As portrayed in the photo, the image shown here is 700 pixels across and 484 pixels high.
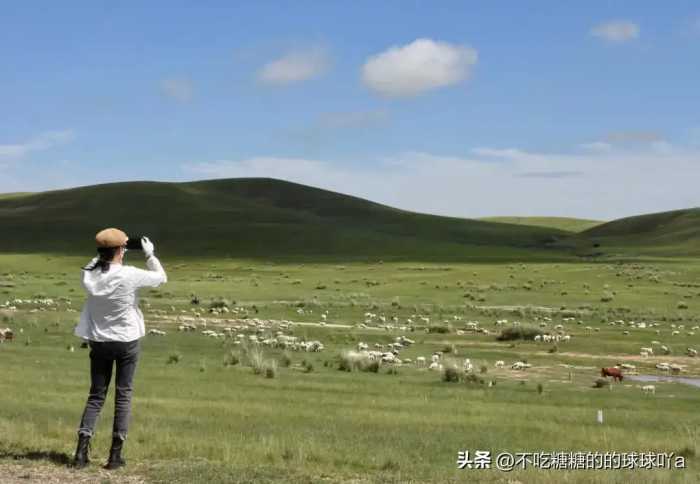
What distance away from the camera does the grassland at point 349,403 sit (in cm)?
990

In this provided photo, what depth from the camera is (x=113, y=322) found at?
9.41m

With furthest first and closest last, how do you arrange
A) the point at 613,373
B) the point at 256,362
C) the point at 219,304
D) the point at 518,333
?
1. the point at 219,304
2. the point at 518,333
3. the point at 613,373
4. the point at 256,362

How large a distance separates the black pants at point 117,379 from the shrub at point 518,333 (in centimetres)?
2429

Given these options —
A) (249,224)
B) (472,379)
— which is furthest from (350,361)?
(249,224)

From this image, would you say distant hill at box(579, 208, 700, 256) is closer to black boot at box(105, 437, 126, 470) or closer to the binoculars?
the binoculars

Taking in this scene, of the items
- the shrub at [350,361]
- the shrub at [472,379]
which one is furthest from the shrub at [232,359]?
the shrub at [472,379]

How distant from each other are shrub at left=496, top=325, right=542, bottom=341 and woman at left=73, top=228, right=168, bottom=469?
24343 mm

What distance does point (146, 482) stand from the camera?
28.5 feet

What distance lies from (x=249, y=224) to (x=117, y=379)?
413ft

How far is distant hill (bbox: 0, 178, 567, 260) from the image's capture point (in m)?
117

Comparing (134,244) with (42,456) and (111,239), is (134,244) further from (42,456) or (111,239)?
(42,456)

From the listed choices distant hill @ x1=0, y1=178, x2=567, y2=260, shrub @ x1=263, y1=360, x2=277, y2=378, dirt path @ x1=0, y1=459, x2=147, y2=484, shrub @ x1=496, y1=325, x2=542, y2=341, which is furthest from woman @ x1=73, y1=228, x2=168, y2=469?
distant hill @ x1=0, y1=178, x2=567, y2=260

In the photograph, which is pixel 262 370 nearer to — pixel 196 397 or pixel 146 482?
pixel 196 397

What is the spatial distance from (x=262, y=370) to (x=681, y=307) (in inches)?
1331
